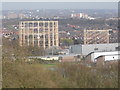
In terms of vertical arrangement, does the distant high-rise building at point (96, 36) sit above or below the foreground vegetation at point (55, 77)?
below

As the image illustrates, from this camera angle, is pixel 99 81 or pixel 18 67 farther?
pixel 18 67

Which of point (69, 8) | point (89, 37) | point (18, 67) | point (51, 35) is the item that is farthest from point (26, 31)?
point (69, 8)

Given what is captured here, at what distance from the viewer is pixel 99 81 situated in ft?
8.18

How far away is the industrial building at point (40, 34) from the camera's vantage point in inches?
501

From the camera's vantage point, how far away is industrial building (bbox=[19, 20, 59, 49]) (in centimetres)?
1272

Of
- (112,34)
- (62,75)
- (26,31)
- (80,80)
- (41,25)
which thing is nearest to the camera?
(80,80)

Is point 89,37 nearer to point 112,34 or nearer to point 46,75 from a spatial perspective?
point 112,34

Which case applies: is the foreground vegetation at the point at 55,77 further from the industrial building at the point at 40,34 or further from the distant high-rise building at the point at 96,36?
the distant high-rise building at the point at 96,36

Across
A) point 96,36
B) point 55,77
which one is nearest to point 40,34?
point 96,36

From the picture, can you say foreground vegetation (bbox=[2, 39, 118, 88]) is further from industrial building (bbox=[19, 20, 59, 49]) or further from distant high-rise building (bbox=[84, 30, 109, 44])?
distant high-rise building (bbox=[84, 30, 109, 44])

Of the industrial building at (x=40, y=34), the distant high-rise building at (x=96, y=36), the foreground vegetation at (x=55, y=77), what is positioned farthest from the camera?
the distant high-rise building at (x=96, y=36)

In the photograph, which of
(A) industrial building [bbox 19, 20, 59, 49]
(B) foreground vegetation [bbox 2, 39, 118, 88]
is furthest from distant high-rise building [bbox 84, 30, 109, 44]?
(B) foreground vegetation [bbox 2, 39, 118, 88]

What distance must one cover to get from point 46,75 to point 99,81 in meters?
0.43

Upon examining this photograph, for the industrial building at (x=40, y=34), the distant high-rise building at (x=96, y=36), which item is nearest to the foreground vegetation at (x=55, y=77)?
the industrial building at (x=40, y=34)
